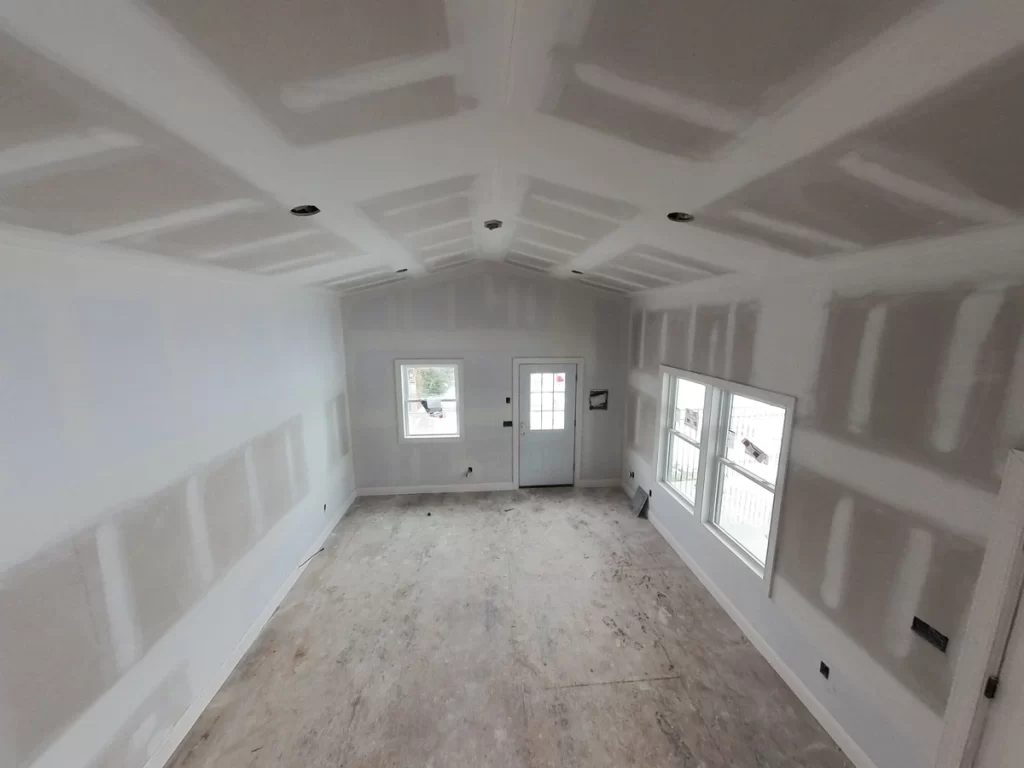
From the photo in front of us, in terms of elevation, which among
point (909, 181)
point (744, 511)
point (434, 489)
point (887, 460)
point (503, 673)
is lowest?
point (503, 673)

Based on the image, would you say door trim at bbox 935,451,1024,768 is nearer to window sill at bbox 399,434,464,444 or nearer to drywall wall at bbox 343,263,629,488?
drywall wall at bbox 343,263,629,488

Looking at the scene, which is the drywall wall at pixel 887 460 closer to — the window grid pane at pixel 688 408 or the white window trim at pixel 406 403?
the window grid pane at pixel 688 408

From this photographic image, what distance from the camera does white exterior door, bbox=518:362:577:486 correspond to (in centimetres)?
584

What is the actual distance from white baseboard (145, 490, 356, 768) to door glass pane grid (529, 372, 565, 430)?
118 inches

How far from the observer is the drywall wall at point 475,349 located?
5.48 m

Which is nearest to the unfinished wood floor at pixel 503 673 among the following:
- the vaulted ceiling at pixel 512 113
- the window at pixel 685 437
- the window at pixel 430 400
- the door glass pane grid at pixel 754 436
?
the window at pixel 685 437

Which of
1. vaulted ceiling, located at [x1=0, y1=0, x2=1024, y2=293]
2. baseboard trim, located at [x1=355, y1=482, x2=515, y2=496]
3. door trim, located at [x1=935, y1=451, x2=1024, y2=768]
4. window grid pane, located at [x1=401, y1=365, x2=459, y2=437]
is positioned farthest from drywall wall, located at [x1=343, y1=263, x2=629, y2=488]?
door trim, located at [x1=935, y1=451, x2=1024, y2=768]

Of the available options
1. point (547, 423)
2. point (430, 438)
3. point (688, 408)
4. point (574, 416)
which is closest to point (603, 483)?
point (574, 416)

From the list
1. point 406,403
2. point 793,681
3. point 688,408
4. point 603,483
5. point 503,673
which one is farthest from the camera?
point 603,483

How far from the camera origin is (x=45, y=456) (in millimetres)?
1758

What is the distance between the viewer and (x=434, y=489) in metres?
5.96

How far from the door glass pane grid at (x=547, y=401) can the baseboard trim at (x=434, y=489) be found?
943 mm

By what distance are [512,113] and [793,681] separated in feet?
11.9

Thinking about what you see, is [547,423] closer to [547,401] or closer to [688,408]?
[547,401]
